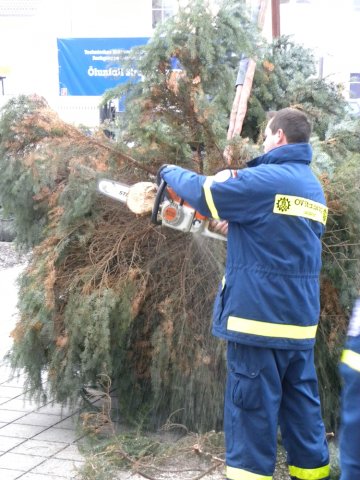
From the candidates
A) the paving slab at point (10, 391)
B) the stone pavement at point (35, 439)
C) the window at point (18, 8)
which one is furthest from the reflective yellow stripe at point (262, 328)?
the window at point (18, 8)

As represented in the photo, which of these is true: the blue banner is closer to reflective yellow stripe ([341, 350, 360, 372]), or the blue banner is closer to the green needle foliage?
the green needle foliage

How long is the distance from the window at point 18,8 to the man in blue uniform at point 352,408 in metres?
19.7

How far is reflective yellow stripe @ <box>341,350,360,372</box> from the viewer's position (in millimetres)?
1858

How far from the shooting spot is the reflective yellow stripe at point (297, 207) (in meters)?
3.42

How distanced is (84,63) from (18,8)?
526 cm

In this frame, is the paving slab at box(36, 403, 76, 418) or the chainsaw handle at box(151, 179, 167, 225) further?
the paving slab at box(36, 403, 76, 418)

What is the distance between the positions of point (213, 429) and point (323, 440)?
3.28ft

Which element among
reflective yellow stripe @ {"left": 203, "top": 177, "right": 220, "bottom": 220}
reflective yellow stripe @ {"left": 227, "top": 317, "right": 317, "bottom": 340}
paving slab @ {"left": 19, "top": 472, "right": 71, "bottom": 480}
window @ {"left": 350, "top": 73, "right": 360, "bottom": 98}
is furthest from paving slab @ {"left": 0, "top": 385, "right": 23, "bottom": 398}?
window @ {"left": 350, "top": 73, "right": 360, "bottom": 98}

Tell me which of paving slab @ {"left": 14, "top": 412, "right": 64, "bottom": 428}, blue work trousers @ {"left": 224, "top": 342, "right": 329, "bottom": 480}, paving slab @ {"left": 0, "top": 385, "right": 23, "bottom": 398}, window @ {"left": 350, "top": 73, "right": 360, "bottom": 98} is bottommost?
paving slab @ {"left": 0, "top": 385, "right": 23, "bottom": 398}

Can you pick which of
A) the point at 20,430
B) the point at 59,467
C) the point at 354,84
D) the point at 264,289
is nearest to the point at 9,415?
the point at 20,430

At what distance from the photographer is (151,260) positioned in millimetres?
4512

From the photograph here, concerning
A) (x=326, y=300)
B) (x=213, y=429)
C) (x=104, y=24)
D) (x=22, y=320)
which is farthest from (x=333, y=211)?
(x=104, y=24)

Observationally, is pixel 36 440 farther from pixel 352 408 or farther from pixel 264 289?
pixel 352 408

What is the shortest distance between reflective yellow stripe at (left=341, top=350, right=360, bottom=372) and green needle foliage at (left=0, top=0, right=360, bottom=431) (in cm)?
245
